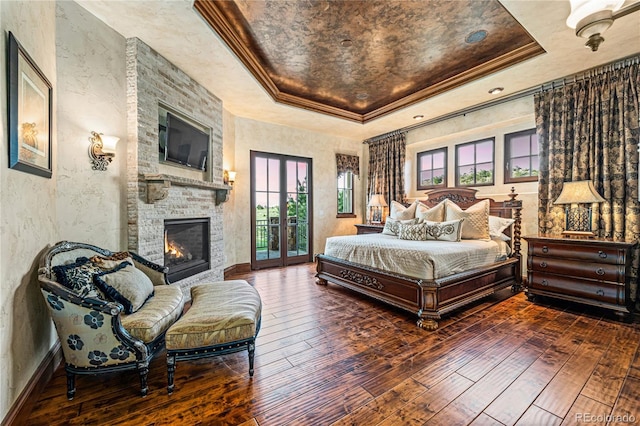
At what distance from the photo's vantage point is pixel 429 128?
521 centimetres

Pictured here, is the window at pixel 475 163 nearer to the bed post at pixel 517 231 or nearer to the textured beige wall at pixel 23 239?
the bed post at pixel 517 231

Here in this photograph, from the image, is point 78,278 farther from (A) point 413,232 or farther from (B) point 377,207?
(B) point 377,207

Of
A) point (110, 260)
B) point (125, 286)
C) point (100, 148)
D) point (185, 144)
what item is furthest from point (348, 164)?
point (125, 286)

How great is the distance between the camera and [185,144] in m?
3.57

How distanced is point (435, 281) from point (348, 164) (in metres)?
4.11

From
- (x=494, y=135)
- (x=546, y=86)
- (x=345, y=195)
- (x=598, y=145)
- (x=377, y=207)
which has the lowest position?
(x=377, y=207)

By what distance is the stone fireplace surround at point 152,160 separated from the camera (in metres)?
2.78

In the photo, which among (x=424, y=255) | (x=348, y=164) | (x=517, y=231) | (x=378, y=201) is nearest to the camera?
(x=424, y=255)

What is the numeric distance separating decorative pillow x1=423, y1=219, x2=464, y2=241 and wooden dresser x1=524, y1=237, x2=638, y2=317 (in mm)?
784

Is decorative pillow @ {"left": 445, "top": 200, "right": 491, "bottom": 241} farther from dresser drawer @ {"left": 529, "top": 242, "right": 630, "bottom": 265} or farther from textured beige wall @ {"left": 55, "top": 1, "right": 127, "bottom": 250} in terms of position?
textured beige wall @ {"left": 55, "top": 1, "right": 127, "bottom": 250}

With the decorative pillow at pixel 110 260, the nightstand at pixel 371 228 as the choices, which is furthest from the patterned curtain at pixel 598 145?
the decorative pillow at pixel 110 260

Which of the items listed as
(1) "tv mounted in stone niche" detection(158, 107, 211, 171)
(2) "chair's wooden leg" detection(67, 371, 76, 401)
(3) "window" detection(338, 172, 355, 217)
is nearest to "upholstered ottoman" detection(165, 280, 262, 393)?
(2) "chair's wooden leg" detection(67, 371, 76, 401)

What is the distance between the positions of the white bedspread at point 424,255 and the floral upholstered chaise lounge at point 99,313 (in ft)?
7.20

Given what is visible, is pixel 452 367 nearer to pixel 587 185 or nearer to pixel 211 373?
pixel 211 373
